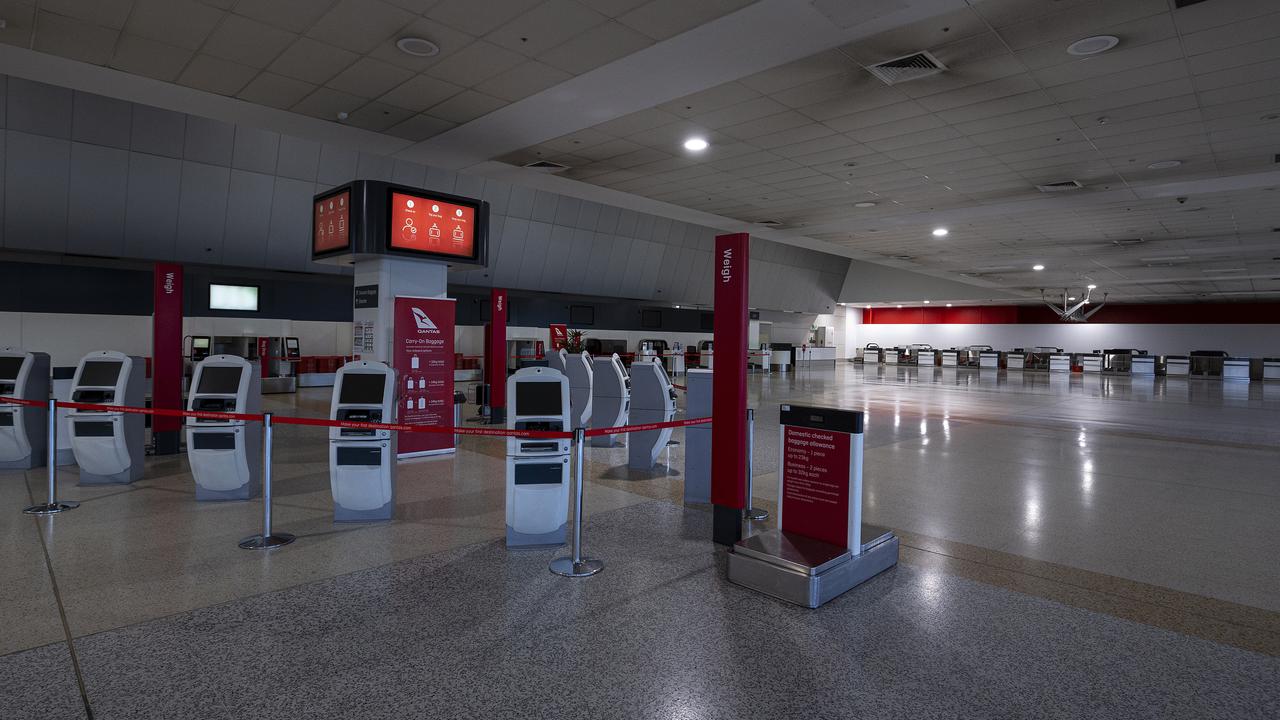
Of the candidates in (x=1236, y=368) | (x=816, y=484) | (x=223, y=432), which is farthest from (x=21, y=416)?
(x=1236, y=368)

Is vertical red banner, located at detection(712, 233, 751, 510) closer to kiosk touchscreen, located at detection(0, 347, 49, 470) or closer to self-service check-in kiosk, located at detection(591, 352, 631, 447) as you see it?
self-service check-in kiosk, located at detection(591, 352, 631, 447)

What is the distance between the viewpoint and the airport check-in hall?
10.2 ft

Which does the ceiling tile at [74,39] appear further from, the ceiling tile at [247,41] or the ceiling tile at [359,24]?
the ceiling tile at [359,24]

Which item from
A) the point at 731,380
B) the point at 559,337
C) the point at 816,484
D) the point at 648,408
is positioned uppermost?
the point at 559,337

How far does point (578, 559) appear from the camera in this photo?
4.29m

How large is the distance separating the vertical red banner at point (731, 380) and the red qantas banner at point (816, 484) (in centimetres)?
35

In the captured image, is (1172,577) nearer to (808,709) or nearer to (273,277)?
(808,709)

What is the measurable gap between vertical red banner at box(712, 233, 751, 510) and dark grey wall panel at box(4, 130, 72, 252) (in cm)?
1343

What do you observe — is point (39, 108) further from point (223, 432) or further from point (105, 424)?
point (223, 432)

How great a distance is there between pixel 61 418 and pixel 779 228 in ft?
51.2

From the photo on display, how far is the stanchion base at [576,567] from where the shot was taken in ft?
13.7

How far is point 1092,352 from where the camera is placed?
34.1 meters

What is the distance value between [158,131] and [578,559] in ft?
44.2

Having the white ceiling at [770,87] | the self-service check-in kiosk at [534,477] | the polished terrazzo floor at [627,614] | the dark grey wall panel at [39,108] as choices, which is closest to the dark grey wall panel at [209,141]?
the dark grey wall panel at [39,108]
